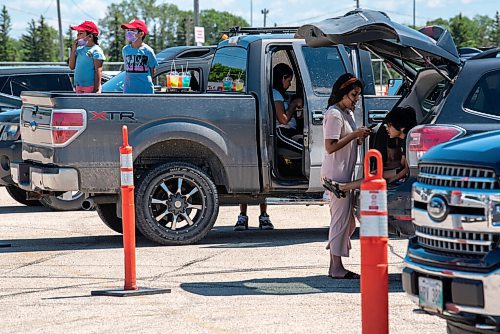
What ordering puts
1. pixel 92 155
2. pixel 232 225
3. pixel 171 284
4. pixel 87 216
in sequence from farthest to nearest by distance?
pixel 87 216
pixel 232 225
pixel 92 155
pixel 171 284

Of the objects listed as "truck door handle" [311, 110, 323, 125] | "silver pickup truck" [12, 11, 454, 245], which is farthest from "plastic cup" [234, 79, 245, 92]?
"truck door handle" [311, 110, 323, 125]

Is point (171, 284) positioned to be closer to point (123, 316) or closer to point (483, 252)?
point (123, 316)

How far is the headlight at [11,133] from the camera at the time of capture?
47.2 ft

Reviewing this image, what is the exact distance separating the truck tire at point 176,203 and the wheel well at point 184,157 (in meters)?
0.20

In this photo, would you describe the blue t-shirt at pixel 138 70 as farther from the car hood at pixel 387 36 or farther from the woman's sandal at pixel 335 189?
the woman's sandal at pixel 335 189

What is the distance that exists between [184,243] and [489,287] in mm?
6463

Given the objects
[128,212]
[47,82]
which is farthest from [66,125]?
[47,82]

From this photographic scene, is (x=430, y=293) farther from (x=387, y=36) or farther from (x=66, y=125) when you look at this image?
(x=66, y=125)

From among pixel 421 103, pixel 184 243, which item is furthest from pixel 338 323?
pixel 184 243

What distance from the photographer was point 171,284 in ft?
30.9

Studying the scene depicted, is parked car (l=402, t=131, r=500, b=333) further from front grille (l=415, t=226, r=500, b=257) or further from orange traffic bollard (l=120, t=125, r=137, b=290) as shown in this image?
orange traffic bollard (l=120, t=125, r=137, b=290)

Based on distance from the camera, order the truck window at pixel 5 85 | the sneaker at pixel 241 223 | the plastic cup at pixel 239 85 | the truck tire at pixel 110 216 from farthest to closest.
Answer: the truck window at pixel 5 85, the sneaker at pixel 241 223, the truck tire at pixel 110 216, the plastic cup at pixel 239 85

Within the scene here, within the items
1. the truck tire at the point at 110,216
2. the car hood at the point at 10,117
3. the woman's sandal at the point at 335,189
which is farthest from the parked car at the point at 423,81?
the car hood at the point at 10,117

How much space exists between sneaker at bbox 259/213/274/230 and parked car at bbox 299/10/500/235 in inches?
129
